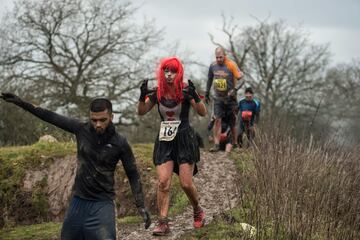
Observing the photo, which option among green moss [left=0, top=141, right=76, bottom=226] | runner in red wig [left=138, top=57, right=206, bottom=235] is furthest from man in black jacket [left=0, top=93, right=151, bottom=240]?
green moss [left=0, top=141, right=76, bottom=226]

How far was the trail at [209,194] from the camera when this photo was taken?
607cm

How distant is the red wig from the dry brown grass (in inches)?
40.4

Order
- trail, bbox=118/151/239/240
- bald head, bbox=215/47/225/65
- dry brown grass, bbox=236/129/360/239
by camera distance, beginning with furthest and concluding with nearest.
Result: bald head, bbox=215/47/225/65 < trail, bbox=118/151/239/240 < dry brown grass, bbox=236/129/360/239

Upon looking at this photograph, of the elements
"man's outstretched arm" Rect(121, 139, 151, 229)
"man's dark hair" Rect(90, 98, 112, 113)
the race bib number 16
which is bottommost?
"man's outstretched arm" Rect(121, 139, 151, 229)

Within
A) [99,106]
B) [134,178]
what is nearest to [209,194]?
[134,178]

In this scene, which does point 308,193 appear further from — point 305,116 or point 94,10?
point 305,116

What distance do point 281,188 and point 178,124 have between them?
1.32 meters

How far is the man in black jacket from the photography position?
3.80 m

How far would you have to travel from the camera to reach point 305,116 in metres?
29.0

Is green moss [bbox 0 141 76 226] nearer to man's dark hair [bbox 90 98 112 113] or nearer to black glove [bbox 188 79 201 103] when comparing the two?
black glove [bbox 188 79 201 103]

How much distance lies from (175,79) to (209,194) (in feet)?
9.75

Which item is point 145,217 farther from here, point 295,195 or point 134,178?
point 295,195

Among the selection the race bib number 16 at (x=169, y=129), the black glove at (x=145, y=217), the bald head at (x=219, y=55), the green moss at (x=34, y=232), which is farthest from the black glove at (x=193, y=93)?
the bald head at (x=219, y=55)

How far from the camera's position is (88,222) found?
149 inches
